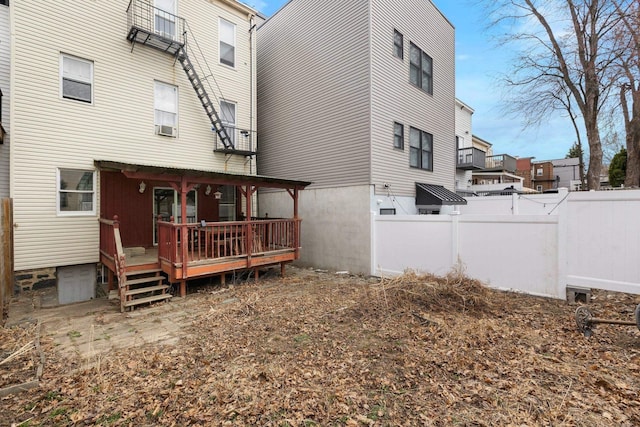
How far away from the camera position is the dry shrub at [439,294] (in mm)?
5844

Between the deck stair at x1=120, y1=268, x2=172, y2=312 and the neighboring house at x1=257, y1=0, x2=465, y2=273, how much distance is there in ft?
17.1

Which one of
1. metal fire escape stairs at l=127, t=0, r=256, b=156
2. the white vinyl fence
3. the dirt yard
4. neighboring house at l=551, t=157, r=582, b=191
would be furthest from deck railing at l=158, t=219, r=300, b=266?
neighboring house at l=551, t=157, r=582, b=191

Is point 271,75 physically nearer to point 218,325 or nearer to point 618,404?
point 218,325

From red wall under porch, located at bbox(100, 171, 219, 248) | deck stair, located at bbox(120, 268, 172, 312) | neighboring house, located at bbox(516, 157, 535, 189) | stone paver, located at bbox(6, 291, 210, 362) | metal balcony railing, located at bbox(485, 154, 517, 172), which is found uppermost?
neighboring house, located at bbox(516, 157, 535, 189)

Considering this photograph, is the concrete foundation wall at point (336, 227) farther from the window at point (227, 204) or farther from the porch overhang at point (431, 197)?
the porch overhang at point (431, 197)

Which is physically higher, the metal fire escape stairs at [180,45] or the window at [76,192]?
the metal fire escape stairs at [180,45]

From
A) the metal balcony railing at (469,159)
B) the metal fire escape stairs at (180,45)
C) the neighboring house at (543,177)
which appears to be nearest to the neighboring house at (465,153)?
the metal balcony railing at (469,159)

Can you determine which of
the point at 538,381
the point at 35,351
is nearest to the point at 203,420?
the point at 35,351

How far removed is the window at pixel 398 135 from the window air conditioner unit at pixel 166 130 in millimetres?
7228

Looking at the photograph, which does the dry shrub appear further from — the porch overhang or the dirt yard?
the porch overhang

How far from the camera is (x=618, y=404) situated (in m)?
3.07

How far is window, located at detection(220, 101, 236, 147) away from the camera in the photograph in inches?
442

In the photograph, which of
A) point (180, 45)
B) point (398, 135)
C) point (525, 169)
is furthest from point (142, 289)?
point (525, 169)

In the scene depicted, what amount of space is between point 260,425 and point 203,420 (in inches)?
22.0
